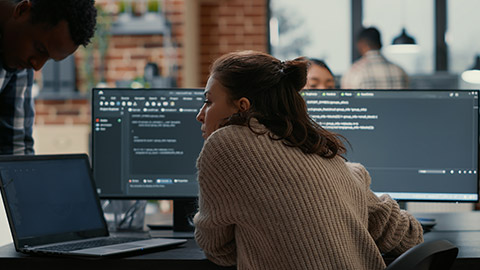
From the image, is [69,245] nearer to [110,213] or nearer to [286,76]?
[110,213]

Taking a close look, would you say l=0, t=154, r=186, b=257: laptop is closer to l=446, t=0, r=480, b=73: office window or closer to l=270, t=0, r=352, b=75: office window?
l=270, t=0, r=352, b=75: office window

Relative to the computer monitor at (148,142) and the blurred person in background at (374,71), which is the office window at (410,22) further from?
the computer monitor at (148,142)

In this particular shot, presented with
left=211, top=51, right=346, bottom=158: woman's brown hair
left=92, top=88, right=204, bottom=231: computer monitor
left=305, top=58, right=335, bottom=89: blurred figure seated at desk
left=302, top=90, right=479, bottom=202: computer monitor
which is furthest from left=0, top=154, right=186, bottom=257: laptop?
left=305, top=58, right=335, bottom=89: blurred figure seated at desk

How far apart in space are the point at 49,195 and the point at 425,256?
0.97m

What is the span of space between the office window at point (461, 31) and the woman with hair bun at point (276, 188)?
474 cm

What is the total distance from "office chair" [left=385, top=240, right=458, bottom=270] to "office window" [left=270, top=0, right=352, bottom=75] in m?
4.68

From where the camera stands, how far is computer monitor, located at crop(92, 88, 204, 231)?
72.4 inches

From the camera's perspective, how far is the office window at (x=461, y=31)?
5.77m

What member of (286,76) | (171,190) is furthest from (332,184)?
(171,190)

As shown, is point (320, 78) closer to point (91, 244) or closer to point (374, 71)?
point (91, 244)

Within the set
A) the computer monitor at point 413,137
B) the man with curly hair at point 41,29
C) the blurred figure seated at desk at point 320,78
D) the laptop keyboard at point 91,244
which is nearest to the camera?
the laptop keyboard at point 91,244

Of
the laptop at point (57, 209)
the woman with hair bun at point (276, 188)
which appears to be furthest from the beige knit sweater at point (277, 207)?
the laptop at point (57, 209)

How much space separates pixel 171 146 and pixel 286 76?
22.1 inches

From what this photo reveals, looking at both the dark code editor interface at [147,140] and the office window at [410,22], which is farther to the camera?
the office window at [410,22]
